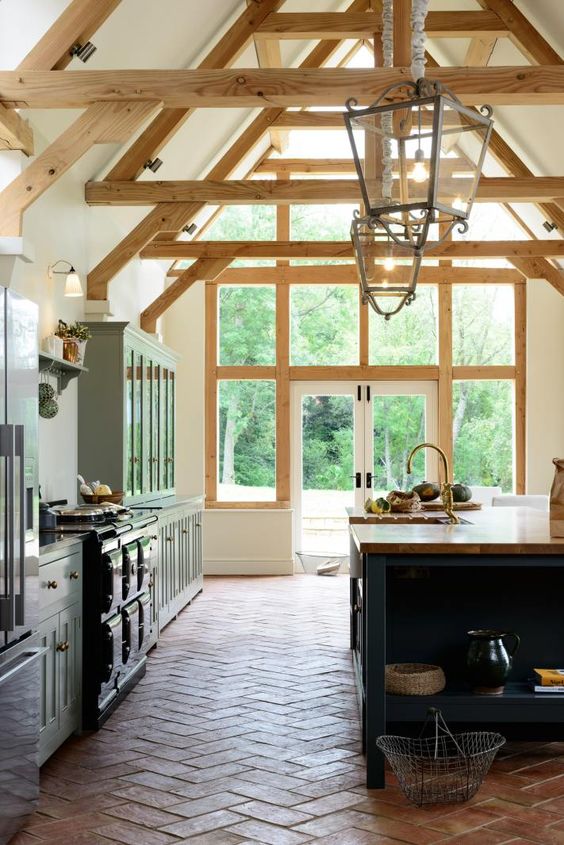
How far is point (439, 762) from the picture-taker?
379cm

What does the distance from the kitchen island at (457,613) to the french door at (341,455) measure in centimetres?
642

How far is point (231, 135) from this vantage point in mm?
9414

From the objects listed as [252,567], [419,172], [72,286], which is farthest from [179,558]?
[419,172]

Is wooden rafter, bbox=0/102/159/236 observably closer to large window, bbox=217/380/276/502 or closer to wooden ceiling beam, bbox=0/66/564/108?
wooden ceiling beam, bbox=0/66/564/108

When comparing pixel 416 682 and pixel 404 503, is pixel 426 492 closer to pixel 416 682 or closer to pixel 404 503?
pixel 404 503

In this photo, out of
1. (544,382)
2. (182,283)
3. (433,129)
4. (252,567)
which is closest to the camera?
(433,129)

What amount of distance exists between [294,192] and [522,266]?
11.3 feet

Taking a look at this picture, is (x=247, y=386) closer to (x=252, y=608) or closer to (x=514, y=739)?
(x=252, y=608)

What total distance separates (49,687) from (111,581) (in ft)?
2.72

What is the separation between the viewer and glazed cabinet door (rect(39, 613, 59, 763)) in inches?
152

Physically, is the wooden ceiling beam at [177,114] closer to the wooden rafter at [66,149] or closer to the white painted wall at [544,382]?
the wooden rafter at [66,149]

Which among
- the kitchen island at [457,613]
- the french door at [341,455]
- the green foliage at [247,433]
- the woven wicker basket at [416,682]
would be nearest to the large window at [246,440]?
the green foliage at [247,433]

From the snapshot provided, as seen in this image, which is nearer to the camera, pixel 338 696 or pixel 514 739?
pixel 514 739

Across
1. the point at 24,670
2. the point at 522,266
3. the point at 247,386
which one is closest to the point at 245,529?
the point at 247,386
